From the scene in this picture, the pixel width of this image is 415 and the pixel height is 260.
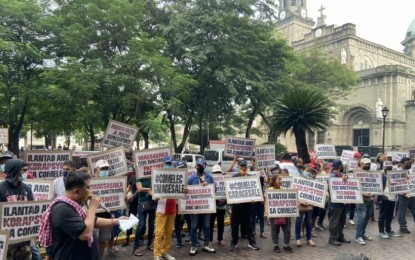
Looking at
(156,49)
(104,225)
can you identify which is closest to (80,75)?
(156,49)

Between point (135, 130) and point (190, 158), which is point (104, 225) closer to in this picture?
point (135, 130)

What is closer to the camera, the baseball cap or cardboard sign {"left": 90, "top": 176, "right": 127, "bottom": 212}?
cardboard sign {"left": 90, "top": 176, "right": 127, "bottom": 212}

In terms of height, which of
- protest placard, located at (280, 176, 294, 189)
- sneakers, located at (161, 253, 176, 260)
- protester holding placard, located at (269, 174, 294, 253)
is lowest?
sneakers, located at (161, 253, 176, 260)

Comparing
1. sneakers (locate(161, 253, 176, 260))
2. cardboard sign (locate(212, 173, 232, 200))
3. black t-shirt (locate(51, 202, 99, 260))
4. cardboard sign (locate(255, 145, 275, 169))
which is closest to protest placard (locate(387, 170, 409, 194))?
cardboard sign (locate(255, 145, 275, 169))

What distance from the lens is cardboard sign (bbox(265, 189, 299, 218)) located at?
325 inches

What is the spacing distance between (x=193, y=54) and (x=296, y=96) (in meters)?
8.36

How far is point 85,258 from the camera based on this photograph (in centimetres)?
371

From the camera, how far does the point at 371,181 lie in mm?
9430

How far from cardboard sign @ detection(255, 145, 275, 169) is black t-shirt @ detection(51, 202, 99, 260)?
7.49 meters

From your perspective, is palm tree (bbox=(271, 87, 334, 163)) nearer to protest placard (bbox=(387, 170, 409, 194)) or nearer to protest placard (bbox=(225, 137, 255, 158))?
protest placard (bbox=(225, 137, 255, 158))

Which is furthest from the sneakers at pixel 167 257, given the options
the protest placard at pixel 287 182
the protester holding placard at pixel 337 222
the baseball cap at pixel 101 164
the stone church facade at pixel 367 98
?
the stone church facade at pixel 367 98

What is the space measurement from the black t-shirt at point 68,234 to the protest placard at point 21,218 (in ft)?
5.49

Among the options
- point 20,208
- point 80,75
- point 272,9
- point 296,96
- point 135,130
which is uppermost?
point 272,9

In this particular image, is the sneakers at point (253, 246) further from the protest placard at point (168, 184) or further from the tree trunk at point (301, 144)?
the tree trunk at point (301, 144)
